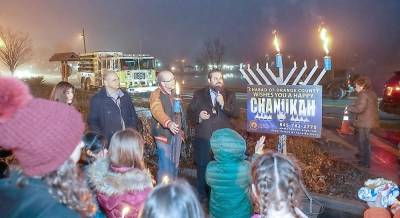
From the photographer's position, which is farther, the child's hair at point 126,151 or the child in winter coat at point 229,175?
the child in winter coat at point 229,175

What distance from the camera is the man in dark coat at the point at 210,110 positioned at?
5637 mm

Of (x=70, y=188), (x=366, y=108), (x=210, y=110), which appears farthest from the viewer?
(x=366, y=108)

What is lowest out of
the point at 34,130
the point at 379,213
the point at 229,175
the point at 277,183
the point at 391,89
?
the point at 379,213

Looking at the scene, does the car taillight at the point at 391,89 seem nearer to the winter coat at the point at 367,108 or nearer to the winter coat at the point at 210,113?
the winter coat at the point at 367,108

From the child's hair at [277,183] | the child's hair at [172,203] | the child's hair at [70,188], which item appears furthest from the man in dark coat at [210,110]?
the child's hair at [70,188]

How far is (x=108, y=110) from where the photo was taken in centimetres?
552

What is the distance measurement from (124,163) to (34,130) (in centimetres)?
144

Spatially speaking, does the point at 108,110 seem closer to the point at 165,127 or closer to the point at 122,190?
the point at 165,127

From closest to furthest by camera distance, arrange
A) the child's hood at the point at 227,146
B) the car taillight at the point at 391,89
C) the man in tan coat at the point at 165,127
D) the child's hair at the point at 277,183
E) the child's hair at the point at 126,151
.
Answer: the child's hair at the point at 277,183, the child's hair at the point at 126,151, the child's hood at the point at 227,146, the man in tan coat at the point at 165,127, the car taillight at the point at 391,89

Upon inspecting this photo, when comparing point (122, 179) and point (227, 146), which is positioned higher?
point (227, 146)

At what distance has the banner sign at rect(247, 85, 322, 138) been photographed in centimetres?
551

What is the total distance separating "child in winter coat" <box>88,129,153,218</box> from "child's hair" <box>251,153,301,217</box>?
1.01 meters

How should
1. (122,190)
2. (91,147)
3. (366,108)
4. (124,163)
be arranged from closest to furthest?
1. (122,190)
2. (124,163)
3. (91,147)
4. (366,108)

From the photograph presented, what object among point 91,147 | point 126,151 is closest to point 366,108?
point 91,147
